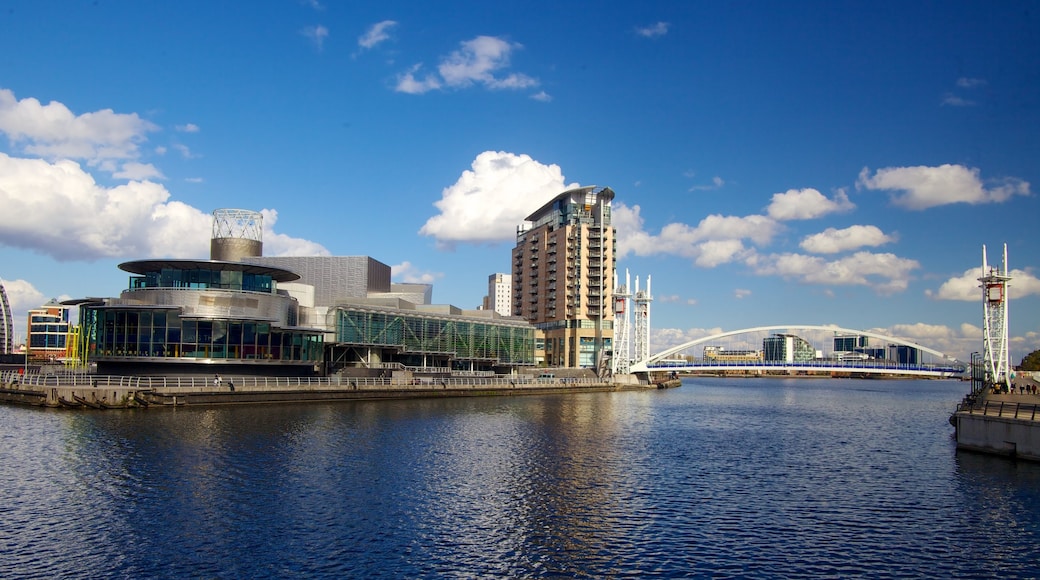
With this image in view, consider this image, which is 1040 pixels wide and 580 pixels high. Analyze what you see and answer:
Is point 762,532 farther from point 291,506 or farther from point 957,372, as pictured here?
point 957,372

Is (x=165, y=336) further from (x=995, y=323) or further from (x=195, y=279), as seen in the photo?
(x=995, y=323)

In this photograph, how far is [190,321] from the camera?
9144cm

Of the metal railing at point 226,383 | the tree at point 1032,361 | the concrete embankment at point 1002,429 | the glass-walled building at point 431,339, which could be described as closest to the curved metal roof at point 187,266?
the metal railing at point 226,383

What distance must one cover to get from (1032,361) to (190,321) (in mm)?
185699

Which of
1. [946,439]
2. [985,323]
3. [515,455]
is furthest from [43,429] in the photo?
[985,323]

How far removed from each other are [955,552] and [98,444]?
51.2 m

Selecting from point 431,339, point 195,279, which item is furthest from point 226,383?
point 431,339

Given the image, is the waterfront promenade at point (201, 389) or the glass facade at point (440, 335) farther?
the glass facade at point (440, 335)

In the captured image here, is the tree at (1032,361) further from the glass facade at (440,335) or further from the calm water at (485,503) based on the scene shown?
the calm water at (485,503)

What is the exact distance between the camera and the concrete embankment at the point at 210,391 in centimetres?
7500

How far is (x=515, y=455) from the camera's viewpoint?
178 feet

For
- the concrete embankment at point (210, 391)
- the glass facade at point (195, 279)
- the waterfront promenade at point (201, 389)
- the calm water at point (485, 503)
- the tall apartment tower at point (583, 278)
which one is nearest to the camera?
the calm water at point (485, 503)

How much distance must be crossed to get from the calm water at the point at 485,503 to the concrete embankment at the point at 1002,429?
1388mm

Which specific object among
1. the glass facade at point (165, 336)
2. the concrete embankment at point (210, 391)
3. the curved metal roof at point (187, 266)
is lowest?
the concrete embankment at point (210, 391)
